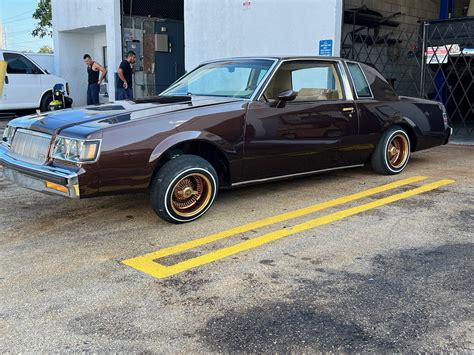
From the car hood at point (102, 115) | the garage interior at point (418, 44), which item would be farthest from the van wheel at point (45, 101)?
the car hood at point (102, 115)

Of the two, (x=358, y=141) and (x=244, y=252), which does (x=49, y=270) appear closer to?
(x=244, y=252)

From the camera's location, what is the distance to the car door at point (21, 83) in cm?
1362

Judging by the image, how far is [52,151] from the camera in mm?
4160

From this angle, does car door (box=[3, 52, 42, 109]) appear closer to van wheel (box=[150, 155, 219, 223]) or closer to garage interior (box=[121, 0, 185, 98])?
garage interior (box=[121, 0, 185, 98])

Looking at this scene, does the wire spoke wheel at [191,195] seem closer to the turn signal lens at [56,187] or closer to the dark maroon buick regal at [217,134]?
the dark maroon buick regal at [217,134]

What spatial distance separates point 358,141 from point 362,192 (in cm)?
62

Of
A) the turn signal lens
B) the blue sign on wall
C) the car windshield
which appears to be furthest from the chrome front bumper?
the blue sign on wall

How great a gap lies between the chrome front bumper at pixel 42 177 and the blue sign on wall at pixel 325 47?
6945 millimetres

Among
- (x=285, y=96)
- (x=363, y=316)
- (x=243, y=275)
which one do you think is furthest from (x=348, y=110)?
(x=363, y=316)

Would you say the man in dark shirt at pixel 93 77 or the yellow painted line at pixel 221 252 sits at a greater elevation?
the man in dark shirt at pixel 93 77

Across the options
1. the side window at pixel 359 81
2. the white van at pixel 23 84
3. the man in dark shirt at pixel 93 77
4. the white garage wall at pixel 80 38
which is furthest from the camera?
the white garage wall at pixel 80 38

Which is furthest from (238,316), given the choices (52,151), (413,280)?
(52,151)

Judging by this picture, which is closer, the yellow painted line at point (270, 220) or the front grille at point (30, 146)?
the yellow painted line at point (270, 220)

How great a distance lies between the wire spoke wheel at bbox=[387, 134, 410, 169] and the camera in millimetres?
6480
